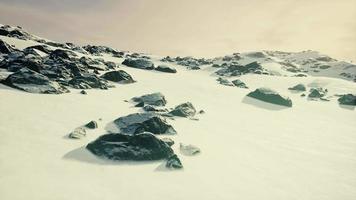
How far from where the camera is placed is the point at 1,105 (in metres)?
9.49

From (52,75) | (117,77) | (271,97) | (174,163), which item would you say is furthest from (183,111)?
(271,97)

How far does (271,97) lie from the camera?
16.9 m

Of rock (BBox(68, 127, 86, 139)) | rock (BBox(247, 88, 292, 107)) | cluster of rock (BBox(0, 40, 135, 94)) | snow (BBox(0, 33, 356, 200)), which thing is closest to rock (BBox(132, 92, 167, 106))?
snow (BBox(0, 33, 356, 200))

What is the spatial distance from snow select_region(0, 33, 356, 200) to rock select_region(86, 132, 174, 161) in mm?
204

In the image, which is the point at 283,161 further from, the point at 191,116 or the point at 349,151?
the point at 191,116

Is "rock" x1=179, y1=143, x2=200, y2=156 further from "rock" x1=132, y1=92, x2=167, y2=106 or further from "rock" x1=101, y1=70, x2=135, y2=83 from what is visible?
"rock" x1=101, y1=70, x2=135, y2=83

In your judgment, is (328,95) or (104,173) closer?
(104,173)

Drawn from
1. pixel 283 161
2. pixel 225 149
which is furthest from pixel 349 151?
pixel 225 149

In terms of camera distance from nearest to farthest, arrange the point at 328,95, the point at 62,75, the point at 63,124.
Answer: the point at 63,124, the point at 62,75, the point at 328,95

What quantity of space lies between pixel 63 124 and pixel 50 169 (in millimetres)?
2846

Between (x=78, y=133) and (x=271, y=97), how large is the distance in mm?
11244

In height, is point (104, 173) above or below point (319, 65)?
below

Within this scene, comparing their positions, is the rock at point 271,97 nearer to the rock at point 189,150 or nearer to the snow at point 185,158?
the snow at point 185,158

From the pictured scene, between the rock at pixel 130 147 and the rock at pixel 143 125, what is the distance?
1.30 m
